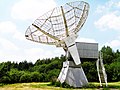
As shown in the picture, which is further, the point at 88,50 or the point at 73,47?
the point at 88,50

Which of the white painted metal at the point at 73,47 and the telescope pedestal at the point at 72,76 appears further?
the telescope pedestal at the point at 72,76

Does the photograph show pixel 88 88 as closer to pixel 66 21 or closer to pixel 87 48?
pixel 87 48

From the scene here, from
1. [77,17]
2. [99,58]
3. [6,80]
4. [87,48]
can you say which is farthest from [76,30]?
[6,80]

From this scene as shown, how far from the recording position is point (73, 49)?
164 ft

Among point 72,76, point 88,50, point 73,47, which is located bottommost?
point 72,76

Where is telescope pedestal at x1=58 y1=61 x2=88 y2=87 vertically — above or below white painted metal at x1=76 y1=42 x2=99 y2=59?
below

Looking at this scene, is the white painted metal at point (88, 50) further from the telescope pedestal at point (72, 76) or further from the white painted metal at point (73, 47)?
the telescope pedestal at point (72, 76)

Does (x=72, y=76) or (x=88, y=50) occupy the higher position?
(x=88, y=50)

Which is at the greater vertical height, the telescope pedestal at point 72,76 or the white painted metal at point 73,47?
the white painted metal at point 73,47

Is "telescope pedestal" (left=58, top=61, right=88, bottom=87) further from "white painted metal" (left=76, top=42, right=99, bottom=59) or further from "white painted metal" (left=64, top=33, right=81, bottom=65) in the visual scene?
"white painted metal" (left=76, top=42, right=99, bottom=59)

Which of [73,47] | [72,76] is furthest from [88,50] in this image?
[72,76]

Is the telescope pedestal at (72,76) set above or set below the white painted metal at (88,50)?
below

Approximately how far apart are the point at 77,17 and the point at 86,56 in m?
8.87

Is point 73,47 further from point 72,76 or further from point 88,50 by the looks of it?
point 72,76
